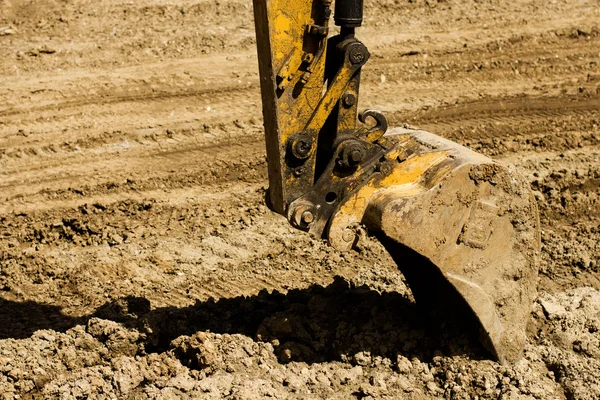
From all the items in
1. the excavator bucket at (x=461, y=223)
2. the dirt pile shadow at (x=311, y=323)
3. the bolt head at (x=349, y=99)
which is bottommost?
the dirt pile shadow at (x=311, y=323)

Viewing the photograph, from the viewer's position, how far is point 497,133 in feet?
28.4

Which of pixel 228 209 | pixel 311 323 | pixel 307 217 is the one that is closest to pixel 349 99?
pixel 307 217

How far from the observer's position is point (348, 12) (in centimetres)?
440

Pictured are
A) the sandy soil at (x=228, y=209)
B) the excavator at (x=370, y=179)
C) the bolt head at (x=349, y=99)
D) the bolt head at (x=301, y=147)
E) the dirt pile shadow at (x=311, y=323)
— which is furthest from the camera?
the dirt pile shadow at (x=311, y=323)

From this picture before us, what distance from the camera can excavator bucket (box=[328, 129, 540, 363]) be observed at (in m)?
4.61

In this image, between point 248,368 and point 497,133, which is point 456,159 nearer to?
point 248,368

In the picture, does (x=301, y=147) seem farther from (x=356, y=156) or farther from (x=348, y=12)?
(x=348, y=12)

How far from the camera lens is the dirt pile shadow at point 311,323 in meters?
5.19

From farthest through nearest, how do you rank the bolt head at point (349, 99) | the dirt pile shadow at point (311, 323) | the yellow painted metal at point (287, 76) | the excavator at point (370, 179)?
the dirt pile shadow at point (311, 323) → the bolt head at point (349, 99) → the excavator at point (370, 179) → the yellow painted metal at point (287, 76)

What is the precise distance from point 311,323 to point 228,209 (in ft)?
7.74

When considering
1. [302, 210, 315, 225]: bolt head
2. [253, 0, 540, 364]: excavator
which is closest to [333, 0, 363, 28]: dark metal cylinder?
[253, 0, 540, 364]: excavator

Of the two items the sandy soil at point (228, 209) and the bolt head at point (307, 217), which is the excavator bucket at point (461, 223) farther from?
→ the sandy soil at point (228, 209)

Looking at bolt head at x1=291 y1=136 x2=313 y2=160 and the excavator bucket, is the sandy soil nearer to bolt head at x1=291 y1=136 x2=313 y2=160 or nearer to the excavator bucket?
the excavator bucket

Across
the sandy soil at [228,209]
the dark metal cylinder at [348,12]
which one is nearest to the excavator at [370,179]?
the dark metal cylinder at [348,12]
